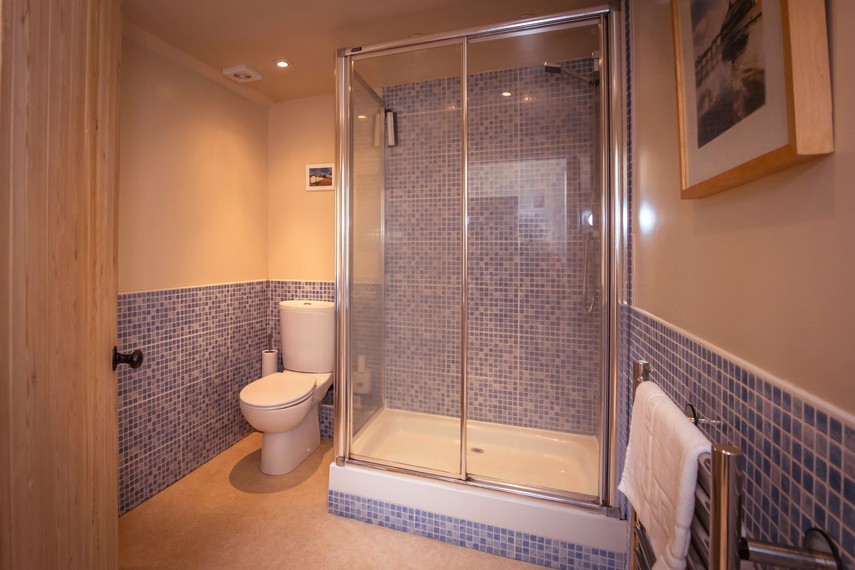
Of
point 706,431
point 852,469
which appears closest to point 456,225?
point 706,431

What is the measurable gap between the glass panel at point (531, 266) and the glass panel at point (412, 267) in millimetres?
147

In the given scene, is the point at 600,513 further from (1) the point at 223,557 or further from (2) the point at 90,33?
(2) the point at 90,33

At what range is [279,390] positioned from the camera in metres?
2.21

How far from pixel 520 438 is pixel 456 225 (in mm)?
1425

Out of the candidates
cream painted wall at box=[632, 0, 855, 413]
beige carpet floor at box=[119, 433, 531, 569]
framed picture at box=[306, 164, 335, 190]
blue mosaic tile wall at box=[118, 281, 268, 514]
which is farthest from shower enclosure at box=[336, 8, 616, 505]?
blue mosaic tile wall at box=[118, 281, 268, 514]

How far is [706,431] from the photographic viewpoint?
851 mm

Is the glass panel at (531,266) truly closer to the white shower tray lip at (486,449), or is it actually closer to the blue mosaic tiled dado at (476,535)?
the white shower tray lip at (486,449)

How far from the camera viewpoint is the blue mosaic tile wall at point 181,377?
1.93 meters

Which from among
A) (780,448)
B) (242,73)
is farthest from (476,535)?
(242,73)

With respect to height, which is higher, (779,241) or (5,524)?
(779,241)

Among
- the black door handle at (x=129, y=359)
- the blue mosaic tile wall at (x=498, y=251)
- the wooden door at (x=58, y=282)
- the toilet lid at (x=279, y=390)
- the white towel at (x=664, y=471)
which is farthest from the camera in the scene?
the blue mosaic tile wall at (x=498, y=251)

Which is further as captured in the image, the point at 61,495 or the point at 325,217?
the point at 325,217

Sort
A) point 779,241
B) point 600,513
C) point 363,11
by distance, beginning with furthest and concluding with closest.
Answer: point 363,11
point 600,513
point 779,241

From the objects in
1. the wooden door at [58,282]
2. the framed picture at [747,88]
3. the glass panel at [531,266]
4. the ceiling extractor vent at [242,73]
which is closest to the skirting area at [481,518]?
the glass panel at [531,266]
